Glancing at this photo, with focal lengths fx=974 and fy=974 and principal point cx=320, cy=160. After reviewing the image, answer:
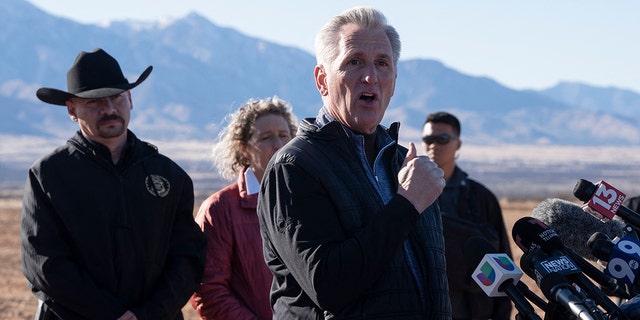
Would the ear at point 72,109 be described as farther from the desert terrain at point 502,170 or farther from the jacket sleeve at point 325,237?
the desert terrain at point 502,170

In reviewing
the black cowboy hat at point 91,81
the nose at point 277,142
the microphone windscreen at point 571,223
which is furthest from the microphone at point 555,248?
the black cowboy hat at point 91,81

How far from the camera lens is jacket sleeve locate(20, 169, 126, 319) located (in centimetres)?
421

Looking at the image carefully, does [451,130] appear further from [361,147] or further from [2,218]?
[2,218]

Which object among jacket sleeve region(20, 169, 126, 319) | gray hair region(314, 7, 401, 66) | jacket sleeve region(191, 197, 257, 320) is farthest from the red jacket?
gray hair region(314, 7, 401, 66)

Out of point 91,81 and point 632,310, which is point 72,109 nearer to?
point 91,81

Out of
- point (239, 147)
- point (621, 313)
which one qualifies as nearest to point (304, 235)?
point (621, 313)

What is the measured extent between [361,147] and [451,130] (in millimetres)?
3326

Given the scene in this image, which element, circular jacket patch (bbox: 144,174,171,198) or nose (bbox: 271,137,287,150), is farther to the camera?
nose (bbox: 271,137,287,150)

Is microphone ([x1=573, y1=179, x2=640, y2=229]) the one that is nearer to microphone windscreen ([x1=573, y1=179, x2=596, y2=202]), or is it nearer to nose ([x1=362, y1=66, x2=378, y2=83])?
microphone windscreen ([x1=573, y1=179, x2=596, y2=202])

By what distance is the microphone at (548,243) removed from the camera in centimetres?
262

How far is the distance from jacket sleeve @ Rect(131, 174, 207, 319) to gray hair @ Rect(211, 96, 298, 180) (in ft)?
1.68

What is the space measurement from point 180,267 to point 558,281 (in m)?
2.39

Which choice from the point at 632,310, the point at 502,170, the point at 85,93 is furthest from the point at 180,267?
the point at 502,170

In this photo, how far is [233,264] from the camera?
15.6 feet
